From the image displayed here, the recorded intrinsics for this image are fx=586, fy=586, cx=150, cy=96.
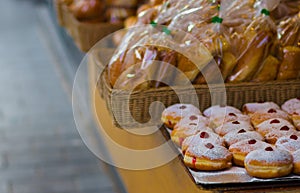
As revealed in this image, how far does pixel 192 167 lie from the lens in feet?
5.59

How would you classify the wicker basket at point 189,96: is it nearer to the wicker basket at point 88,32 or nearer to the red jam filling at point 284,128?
the red jam filling at point 284,128

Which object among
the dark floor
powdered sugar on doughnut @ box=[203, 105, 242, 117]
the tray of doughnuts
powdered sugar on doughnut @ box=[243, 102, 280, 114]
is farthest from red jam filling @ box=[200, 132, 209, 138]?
the dark floor

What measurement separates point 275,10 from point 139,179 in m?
0.94

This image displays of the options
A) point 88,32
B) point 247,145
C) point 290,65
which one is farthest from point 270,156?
point 88,32

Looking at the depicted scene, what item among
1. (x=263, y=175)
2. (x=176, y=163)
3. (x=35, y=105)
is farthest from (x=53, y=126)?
(x=263, y=175)

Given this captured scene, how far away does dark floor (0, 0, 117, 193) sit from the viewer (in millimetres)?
3434

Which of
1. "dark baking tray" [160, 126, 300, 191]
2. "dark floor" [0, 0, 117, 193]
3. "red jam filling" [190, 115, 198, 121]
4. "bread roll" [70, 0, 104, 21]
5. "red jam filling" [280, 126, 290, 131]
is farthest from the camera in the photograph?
"bread roll" [70, 0, 104, 21]

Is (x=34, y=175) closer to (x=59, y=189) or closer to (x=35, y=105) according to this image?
(x=59, y=189)

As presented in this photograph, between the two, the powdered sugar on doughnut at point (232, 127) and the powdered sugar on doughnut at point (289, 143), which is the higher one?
the powdered sugar on doughnut at point (289, 143)

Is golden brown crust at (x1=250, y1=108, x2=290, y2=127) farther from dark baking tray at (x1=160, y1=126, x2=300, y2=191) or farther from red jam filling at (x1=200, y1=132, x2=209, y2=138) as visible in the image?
dark baking tray at (x1=160, y1=126, x2=300, y2=191)

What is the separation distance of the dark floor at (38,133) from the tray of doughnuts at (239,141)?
4.72ft

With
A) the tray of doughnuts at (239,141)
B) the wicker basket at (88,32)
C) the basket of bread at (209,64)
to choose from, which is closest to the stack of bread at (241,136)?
the tray of doughnuts at (239,141)

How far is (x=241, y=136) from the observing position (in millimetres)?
1817

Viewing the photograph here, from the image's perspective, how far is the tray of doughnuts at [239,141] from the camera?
162 cm
